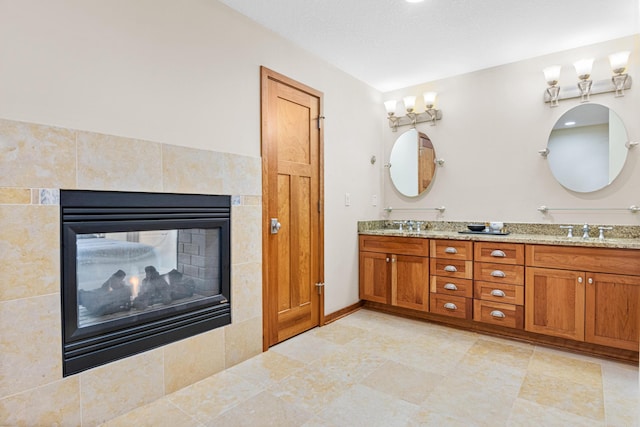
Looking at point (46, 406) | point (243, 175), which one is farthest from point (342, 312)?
point (46, 406)

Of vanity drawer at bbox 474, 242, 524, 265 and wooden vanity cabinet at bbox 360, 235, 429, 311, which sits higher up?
vanity drawer at bbox 474, 242, 524, 265

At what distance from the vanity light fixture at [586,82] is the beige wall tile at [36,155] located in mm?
3584

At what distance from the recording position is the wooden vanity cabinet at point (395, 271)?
3236 mm

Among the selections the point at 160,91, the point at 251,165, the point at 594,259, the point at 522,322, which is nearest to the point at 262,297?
the point at 251,165

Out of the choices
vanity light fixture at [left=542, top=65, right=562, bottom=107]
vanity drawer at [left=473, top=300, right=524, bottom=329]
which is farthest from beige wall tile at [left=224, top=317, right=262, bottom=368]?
vanity light fixture at [left=542, top=65, right=562, bottom=107]

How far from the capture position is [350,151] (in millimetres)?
3543

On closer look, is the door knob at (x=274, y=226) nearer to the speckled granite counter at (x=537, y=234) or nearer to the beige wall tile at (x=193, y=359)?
the beige wall tile at (x=193, y=359)

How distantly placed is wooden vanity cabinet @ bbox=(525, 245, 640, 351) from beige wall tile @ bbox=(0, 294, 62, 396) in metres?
3.12

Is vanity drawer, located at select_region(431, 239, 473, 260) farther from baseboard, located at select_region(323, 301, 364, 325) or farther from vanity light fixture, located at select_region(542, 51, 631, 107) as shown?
vanity light fixture, located at select_region(542, 51, 631, 107)

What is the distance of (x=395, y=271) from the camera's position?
134 inches

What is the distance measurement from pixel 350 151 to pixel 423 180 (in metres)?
0.91

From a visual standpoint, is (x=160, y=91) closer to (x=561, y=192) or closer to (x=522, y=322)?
(x=522, y=322)

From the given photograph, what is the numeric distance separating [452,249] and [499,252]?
0.38 meters

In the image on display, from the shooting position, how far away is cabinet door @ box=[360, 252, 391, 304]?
3469 mm
